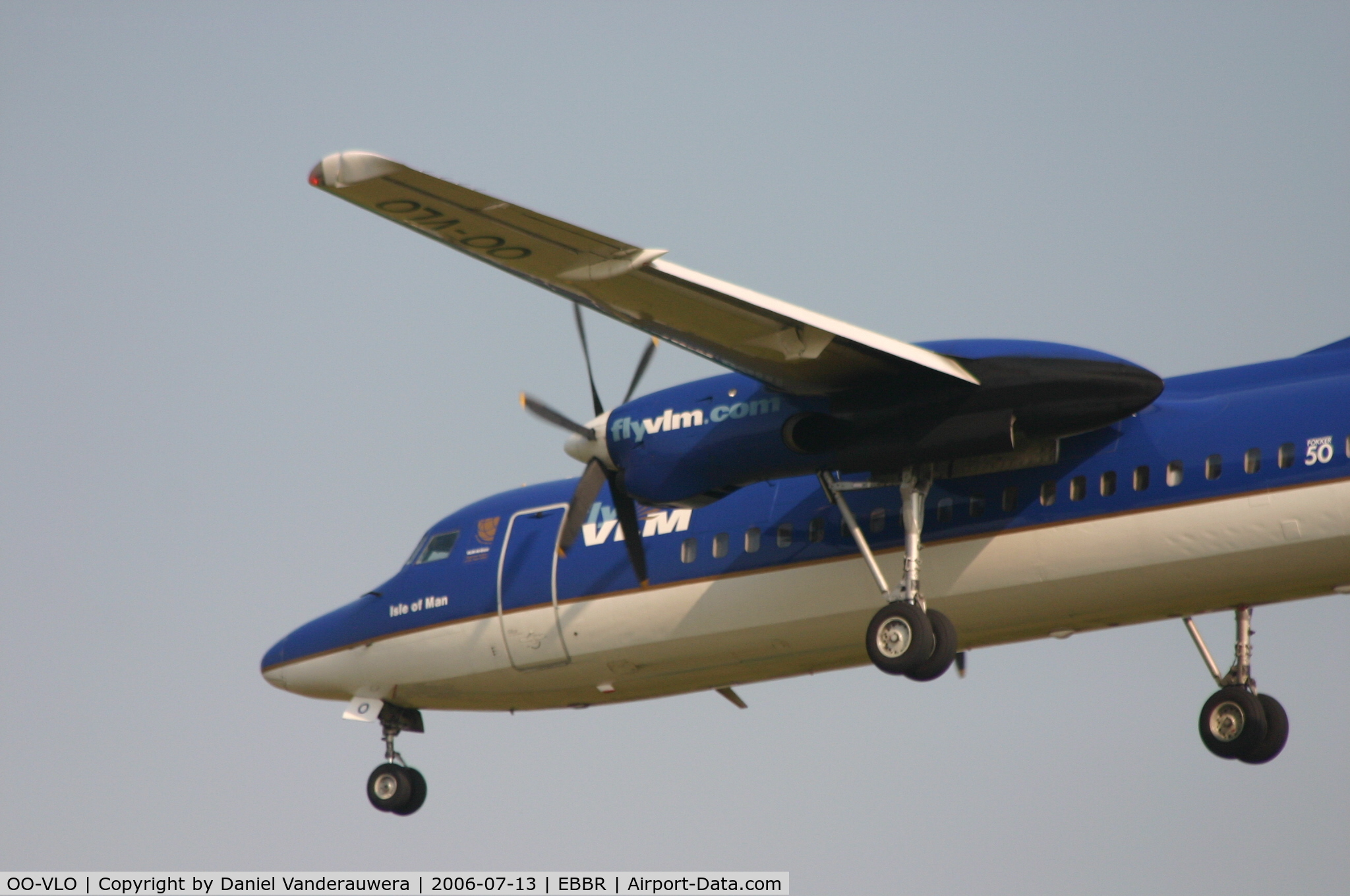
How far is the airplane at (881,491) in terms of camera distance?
17641 millimetres

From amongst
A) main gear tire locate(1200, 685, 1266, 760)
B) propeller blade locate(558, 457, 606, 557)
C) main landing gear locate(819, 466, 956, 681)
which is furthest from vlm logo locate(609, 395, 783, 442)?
main gear tire locate(1200, 685, 1266, 760)

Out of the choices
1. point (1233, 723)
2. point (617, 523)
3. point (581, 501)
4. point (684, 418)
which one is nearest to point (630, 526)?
point (581, 501)

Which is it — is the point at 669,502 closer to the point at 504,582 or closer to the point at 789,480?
the point at 789,480

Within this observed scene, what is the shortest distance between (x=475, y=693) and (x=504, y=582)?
1.64 m

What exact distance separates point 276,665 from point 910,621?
434 inches

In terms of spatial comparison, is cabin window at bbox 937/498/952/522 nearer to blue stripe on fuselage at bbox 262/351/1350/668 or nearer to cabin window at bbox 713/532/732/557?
blue stripe on fuselage at bbox 262/351/1350/668

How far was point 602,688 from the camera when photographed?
23078mm

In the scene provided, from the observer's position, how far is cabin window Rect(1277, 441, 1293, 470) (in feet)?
58.3

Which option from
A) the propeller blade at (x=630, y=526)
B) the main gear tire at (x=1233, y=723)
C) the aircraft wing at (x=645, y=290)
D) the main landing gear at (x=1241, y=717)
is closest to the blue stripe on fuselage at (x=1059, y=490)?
the propeller blade at (x=630, y=526)

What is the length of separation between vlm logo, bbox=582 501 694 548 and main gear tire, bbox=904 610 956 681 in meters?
3.84

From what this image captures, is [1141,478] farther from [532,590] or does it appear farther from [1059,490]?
[532,590]

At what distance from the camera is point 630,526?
70.5 ft

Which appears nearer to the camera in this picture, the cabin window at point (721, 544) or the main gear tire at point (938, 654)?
the main gear tire at point (938, 654)

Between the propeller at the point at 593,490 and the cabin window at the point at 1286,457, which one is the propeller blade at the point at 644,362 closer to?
the propeller at the point at 593,490
